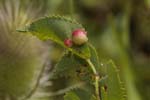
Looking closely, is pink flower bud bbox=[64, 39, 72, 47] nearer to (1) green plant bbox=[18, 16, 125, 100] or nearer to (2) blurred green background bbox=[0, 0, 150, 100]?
(1) green plant bbox=[18, 16, 125, 100]

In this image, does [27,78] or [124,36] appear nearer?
[27,78]

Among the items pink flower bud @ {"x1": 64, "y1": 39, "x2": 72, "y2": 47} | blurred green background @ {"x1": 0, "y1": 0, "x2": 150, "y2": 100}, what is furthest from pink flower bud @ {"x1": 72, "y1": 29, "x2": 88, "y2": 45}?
blurred green background @ {"x1": 0, "y1": 0, "x2": 150, "y2": 100}

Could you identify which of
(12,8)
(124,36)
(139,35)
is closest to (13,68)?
(12,8)

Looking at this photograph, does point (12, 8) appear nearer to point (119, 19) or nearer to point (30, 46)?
point (30, 46)

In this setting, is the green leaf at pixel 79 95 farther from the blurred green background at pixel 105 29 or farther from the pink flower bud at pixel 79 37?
the blurred green background at pixel 105 29

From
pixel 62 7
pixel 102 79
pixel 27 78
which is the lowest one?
pixel 102 79

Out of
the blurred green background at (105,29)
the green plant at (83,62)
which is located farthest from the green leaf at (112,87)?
the blurred green background at (105,29)
